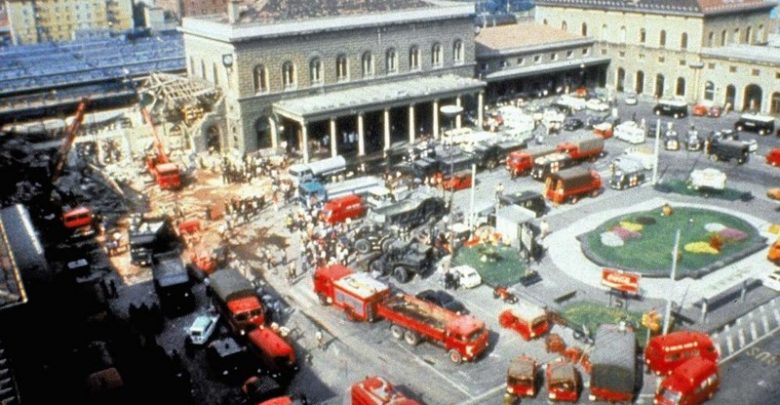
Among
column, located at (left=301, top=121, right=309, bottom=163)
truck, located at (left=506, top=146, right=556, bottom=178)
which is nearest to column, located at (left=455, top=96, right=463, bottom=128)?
truck, located at (left=506, top=146, right=556, bottom=178)

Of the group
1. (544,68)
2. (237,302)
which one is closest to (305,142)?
(237,302)

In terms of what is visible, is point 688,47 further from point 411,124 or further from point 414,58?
point 411,124

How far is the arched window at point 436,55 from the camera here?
77562 mm

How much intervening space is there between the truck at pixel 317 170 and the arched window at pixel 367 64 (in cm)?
1395

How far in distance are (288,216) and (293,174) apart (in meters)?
6.68

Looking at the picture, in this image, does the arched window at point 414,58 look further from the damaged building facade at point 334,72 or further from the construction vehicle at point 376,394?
the construction vehicle at point 376,394

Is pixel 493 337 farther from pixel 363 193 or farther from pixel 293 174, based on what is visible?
pixel 293 174

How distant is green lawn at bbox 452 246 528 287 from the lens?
145 feet

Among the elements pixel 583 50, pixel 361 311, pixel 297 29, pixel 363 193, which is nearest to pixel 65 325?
pixel 361 311

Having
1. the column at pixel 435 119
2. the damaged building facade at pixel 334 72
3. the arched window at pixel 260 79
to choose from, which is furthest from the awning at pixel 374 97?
the arched window at pixel 260 79

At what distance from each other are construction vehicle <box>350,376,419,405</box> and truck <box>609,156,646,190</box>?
3412cm

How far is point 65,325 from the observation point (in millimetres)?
37812

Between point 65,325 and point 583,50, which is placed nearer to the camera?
point 65,325

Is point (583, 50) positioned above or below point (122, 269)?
above
